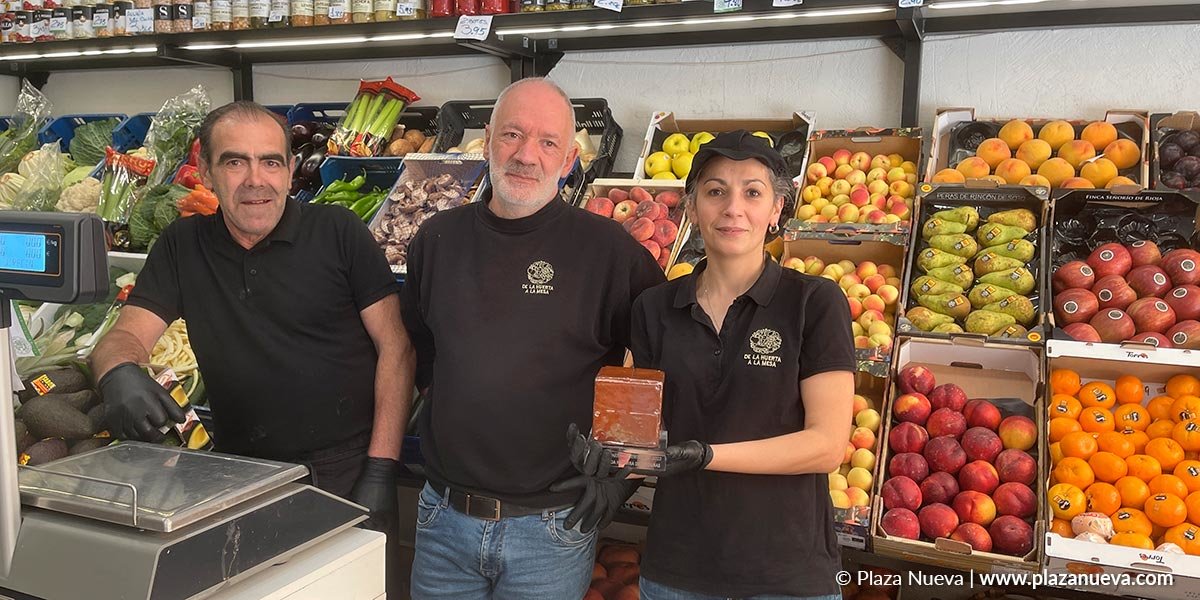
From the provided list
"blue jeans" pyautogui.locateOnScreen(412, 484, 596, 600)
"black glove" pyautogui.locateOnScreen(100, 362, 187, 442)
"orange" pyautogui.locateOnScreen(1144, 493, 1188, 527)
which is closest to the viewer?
"black glove" pyautogui.locateOnScreen(100, 362, 187, 442)

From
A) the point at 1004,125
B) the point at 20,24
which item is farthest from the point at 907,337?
the point at 20,24

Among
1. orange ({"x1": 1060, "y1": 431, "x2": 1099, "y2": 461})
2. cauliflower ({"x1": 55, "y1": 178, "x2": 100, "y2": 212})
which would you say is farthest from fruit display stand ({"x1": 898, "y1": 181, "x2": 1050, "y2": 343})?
cauliflower ({"x1": 55, "y1": 178, "x2": 100, "y2": 212})

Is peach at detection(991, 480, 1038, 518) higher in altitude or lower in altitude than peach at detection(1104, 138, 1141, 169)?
lower

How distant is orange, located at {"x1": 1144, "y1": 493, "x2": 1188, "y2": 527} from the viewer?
221 centimetres

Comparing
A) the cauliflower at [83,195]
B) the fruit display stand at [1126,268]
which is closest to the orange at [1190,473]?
the fruit display stand at [1126,268]

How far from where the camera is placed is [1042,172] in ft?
10.3

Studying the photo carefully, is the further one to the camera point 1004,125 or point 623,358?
point 1004,125

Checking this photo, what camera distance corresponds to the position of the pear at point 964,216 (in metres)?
3.06

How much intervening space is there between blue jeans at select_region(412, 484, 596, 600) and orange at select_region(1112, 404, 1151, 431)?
1678 millimetres

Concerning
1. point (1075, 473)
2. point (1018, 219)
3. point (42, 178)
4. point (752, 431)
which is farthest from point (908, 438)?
point (42, 178)

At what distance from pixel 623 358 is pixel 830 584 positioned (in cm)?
71

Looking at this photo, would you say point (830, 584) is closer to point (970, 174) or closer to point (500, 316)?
point (500, 316)

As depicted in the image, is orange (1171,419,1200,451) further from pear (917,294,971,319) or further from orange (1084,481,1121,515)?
pear (917,294,971,319)

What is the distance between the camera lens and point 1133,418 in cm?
254
